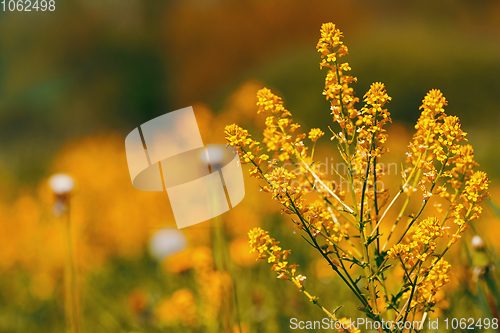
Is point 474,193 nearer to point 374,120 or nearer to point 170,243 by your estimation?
point 374,120

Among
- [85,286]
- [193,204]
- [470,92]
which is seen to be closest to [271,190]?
[193,204]

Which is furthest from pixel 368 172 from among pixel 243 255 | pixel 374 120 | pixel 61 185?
pixel 243 255

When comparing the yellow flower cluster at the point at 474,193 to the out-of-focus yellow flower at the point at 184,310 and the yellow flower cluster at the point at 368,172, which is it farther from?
the out-of-focus yellow flower at the point at 184,310

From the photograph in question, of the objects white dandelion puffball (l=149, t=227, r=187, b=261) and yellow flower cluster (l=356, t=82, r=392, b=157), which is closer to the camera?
yellow flower cluster (l=356, t=82, r=392, b=157)

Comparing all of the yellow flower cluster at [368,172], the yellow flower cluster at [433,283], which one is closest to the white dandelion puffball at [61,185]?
the yellow flower cluster at [368,172]

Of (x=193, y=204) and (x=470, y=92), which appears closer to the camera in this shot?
(x=193, y=204)

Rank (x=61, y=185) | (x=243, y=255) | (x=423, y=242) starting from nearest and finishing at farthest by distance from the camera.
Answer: (x=423, y=242)
(x=61, y=185)
(x=243, y=255)

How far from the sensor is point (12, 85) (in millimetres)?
1580

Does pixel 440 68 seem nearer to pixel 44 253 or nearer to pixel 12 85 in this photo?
pixel 44 253

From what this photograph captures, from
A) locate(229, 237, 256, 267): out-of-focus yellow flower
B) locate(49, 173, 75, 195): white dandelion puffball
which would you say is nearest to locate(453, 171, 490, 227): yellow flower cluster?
locate(49, 173, 75, 195): white dandelion puffball

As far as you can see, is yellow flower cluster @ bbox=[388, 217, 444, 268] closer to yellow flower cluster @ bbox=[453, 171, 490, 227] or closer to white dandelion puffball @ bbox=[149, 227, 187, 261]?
yellow flower cluster @ bbox=[453, 171, 490, 227]

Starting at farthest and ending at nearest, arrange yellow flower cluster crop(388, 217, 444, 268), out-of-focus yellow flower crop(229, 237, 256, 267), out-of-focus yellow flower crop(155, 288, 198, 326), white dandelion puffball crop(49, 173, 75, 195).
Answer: out-of-focus yellow flower crop(229, 237, 256, 267) < out-of-focus yellow flower crop(155, 288, 198, 326) < white dandelion puffball crop(49, 173, 75, 195) < yellow flower cluster crop(388, 217, 444, 268)

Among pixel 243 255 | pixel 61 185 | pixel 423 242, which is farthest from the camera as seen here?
pixel 243 255

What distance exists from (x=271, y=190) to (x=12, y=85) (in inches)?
64.7
